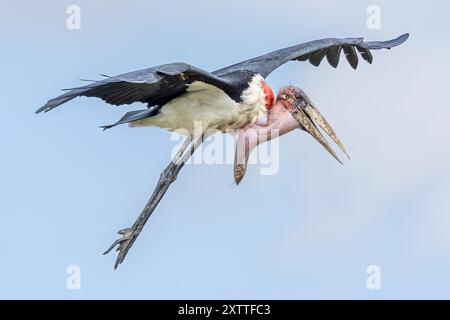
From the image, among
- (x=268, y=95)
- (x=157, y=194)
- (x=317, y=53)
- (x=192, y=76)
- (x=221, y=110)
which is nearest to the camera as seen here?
(x=192, y=76)

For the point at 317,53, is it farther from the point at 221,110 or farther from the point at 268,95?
the point at 221,110

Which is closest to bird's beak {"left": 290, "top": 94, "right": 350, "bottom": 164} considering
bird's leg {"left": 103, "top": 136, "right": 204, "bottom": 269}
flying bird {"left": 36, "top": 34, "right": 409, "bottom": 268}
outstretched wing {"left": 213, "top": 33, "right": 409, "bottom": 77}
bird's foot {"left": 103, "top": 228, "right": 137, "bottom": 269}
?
flying bird {"left": 36, "top": 34, "right": 409, "bottom": 268}

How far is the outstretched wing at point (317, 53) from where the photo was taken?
18438 millimetres

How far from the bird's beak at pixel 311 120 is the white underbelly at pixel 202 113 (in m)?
0.55

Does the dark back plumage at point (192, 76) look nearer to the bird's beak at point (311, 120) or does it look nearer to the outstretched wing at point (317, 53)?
the outstretched wing at point (317, 53)

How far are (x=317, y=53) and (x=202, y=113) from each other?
97.3 inches

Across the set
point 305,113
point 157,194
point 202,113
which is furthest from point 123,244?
point 305,113

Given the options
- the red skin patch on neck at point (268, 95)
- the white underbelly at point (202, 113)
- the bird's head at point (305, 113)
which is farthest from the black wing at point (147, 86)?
the bird's head at point (305, 113)

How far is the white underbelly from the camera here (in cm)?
1756

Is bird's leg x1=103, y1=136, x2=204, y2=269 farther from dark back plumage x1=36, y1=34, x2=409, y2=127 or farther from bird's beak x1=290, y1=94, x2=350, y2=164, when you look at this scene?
bird's beak x1=290, y1=94, x2=350, y2=164

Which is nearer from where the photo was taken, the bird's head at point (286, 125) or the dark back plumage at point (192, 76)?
the dark back plumage at point (192, 76)

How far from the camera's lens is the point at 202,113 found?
17672mm
